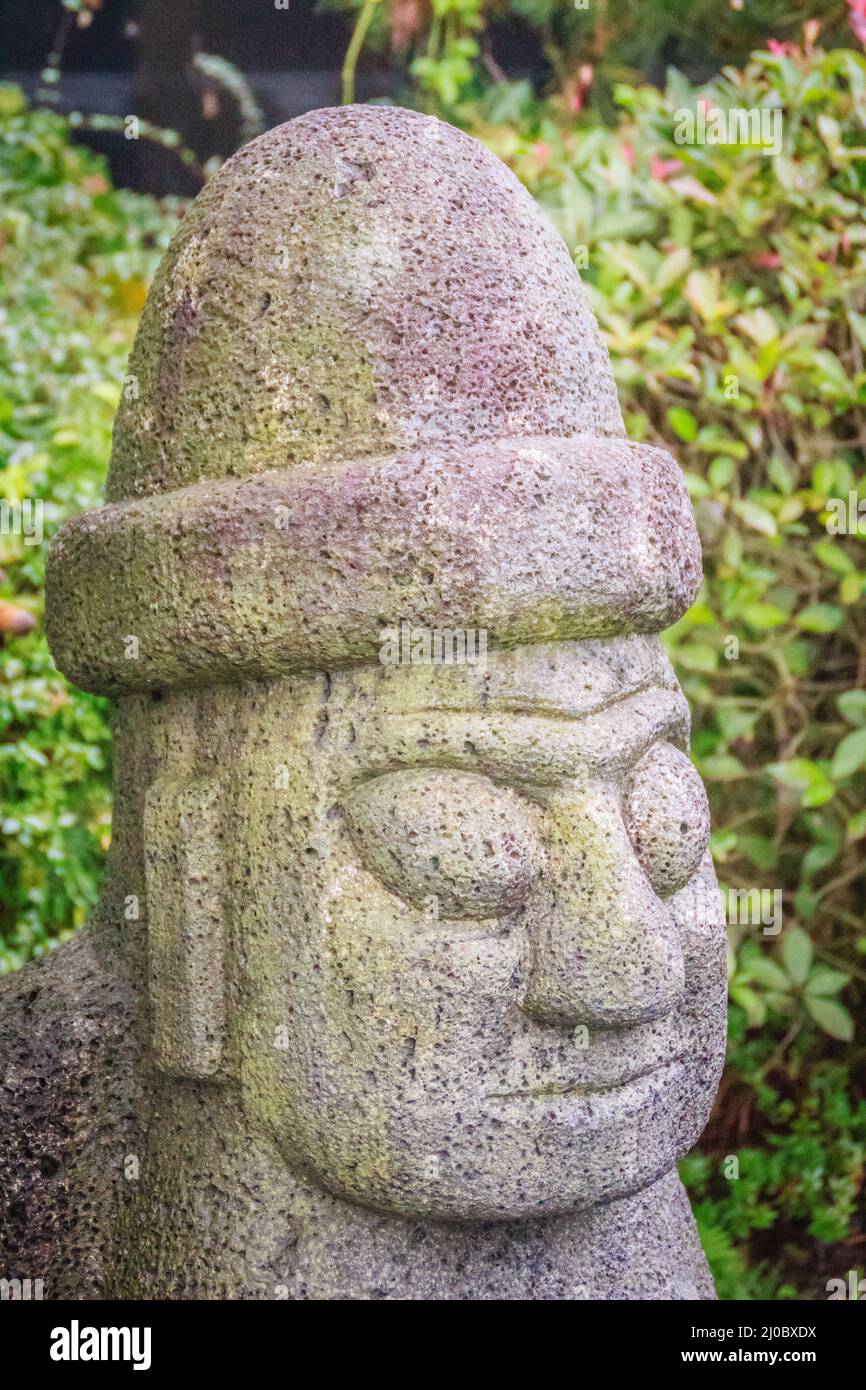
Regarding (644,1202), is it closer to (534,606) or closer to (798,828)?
(534,606)

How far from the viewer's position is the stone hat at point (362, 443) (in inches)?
60.4

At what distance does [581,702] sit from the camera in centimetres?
160

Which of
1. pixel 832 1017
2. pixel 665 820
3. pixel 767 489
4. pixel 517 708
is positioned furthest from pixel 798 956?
pixel 517 708

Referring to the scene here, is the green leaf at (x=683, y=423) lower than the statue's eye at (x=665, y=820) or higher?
higher

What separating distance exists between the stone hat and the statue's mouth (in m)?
0.50

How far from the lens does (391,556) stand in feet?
5.01

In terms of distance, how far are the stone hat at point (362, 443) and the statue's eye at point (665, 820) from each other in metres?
0.18

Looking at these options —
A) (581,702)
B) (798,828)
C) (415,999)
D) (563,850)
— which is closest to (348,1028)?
(415,999)

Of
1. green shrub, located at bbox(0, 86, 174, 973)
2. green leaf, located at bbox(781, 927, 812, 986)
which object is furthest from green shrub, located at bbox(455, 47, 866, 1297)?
green shrub, located at bbox(0, 86, 174, 973)

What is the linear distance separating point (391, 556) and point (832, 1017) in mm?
1974

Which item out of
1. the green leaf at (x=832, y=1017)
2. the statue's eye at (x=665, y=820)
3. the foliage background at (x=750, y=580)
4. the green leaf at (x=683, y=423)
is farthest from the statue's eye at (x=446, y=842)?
the green leaf at (x=832, y=1017)

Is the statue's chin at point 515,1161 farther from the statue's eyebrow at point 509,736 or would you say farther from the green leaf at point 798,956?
the green leaf at point 798,956

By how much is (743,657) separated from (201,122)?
2320 millimetres

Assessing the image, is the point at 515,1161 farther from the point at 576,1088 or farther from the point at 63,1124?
the point at 63,1124
